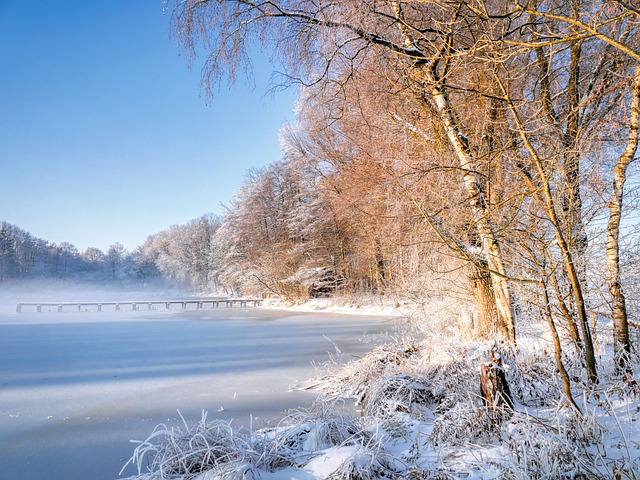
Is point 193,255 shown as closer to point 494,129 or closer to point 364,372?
point 364,372

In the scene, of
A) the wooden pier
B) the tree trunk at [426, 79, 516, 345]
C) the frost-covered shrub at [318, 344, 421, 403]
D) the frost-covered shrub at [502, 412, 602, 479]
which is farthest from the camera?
the wooden pier

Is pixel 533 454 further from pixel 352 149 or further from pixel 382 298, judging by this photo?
pixel 382 298

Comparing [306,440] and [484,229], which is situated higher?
[484,229]

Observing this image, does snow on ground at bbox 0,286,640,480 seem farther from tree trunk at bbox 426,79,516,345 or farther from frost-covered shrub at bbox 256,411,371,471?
tree trunk at bbox 426,79,516,345

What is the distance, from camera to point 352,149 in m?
14.0

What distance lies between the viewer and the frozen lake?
2.76 meters

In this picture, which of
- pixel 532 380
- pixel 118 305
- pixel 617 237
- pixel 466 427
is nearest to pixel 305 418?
pixel 466 427

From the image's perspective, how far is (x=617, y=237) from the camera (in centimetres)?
331

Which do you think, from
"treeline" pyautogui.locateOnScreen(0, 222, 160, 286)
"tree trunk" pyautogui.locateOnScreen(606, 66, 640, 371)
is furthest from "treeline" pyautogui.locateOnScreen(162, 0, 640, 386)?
"treeline" pyautogui.locateOnScreen(0, 222, 160, 286)

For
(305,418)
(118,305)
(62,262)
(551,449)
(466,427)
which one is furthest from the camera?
(62,262)

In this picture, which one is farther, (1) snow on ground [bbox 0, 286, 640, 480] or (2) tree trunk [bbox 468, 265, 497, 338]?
(2) tree trunk [bbox 468, 265, 497, 338]

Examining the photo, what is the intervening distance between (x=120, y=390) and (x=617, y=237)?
222 inches

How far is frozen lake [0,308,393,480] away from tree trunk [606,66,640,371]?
3084 millimetres

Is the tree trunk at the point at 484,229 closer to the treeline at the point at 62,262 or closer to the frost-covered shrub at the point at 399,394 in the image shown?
the frost-covered shrub at the point at 399,394
